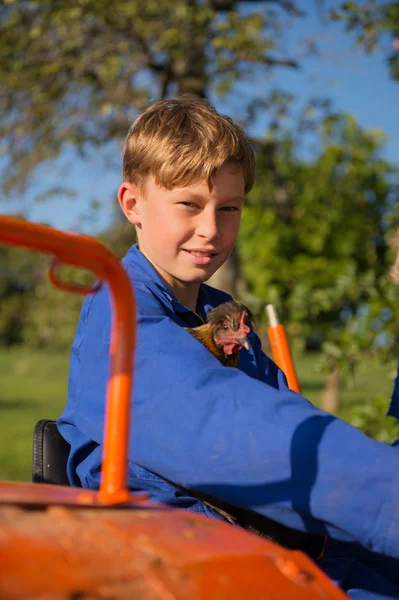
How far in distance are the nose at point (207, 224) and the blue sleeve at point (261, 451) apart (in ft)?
1.93

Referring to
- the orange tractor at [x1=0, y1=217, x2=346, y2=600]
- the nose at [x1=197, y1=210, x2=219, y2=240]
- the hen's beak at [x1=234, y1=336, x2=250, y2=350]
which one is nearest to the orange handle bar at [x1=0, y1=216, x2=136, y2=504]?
the orange tractor at [x1=0, y1=217, x2=346, y2=600]

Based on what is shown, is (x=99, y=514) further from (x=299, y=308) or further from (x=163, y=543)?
(x=299, y=308)

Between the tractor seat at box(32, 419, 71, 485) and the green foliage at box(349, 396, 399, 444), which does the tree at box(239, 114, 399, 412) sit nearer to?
the green foliage at box(349, 396, 399, 444)

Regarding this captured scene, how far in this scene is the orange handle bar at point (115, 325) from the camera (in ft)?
3.51

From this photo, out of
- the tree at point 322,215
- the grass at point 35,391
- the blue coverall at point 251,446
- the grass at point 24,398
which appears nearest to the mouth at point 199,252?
the blue coverall at point 251,446

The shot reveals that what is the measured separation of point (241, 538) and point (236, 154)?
47.7 inches

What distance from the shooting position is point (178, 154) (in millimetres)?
2059

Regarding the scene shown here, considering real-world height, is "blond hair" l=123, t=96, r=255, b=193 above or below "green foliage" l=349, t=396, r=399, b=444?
above

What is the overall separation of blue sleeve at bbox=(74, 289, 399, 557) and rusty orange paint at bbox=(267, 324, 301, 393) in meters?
0.91

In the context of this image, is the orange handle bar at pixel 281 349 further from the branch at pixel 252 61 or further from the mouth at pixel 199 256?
the branch at pixel 252 61

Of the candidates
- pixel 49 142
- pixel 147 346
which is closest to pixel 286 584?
pixel 147 346

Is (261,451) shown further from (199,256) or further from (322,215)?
(322,215)

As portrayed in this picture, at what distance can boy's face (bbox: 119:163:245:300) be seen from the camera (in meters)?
2.04

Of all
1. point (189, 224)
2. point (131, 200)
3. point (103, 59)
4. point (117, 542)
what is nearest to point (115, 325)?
point (117, 542)
